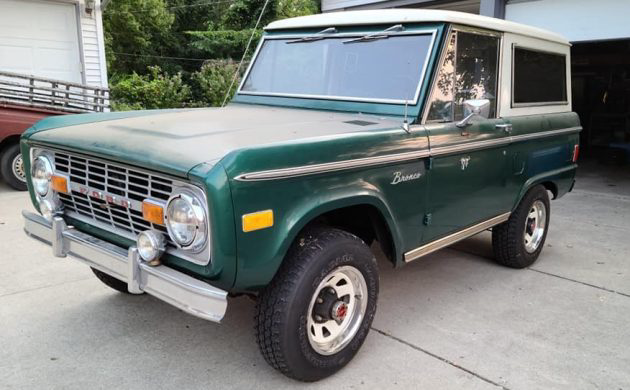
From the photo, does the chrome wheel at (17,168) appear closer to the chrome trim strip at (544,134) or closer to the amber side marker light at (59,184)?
the amber side marker light at (59,184)

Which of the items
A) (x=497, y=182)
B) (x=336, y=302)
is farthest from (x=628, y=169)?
(x=336, y=302)

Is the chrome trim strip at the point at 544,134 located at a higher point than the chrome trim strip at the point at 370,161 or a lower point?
higher

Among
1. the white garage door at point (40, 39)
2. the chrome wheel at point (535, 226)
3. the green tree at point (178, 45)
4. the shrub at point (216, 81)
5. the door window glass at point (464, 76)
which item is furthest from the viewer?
the shrub at point (216, 81)

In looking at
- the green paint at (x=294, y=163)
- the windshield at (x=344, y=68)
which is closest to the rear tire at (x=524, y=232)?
the green paint at (x=294, y=163)

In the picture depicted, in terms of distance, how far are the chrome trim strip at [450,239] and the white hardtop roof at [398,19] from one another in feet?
4.72

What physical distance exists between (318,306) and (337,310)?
108 mm

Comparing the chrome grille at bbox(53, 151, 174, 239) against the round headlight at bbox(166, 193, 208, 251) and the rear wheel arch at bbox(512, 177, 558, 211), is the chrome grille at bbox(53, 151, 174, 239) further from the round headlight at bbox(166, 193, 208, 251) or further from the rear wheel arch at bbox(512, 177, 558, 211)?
the rear wheel arch at bbox(512, 177, 558, 211)

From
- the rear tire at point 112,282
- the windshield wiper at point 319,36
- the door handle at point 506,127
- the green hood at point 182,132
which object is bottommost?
the rear tire at point 112,282

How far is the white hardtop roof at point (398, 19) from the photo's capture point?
3.51 metres

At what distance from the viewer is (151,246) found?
248 cm

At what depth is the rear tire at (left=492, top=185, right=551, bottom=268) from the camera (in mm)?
4504

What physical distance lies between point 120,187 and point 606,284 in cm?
395

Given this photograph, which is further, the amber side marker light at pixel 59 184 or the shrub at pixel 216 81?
the shrub at pixel 216 81

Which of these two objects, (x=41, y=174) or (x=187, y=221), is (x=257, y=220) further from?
(x=41, y=174)
